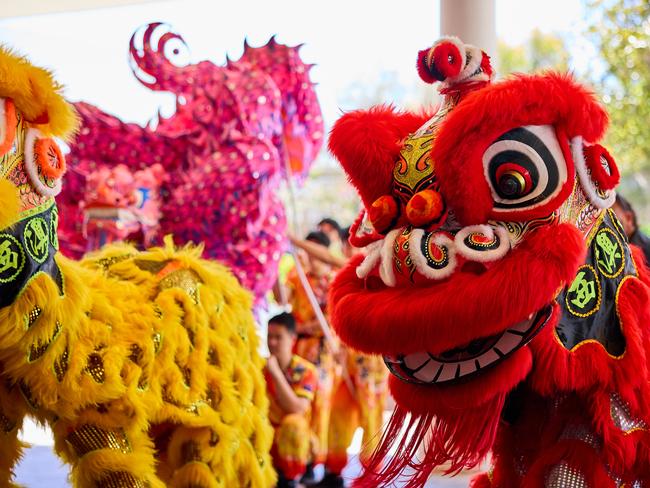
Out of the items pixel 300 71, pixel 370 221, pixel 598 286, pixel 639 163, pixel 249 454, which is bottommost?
pixel 249 454

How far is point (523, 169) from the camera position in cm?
146

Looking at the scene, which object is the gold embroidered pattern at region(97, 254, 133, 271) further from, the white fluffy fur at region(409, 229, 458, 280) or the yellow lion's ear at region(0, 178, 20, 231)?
the white fluffy fur at region(409, 229, 458, 280)

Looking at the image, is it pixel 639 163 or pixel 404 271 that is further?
pixel 639 163

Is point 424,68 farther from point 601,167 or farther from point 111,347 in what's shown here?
point 111,347

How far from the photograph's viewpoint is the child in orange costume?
153 inches

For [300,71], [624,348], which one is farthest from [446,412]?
[300,71]

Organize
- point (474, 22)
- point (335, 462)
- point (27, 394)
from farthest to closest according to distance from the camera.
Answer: point (335, 462)
point (474, 22)
point (27, 394)

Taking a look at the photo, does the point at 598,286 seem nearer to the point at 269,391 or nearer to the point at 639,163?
the point at 269,391

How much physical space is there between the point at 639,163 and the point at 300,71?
15.8 feet

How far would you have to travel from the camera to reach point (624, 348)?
1569mm

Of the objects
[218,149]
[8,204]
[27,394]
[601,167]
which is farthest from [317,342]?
[601,167]

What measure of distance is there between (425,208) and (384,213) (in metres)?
0.09

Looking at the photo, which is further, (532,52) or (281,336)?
(532,52)

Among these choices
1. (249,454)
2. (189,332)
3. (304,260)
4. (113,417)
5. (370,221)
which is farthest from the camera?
(304,260)
